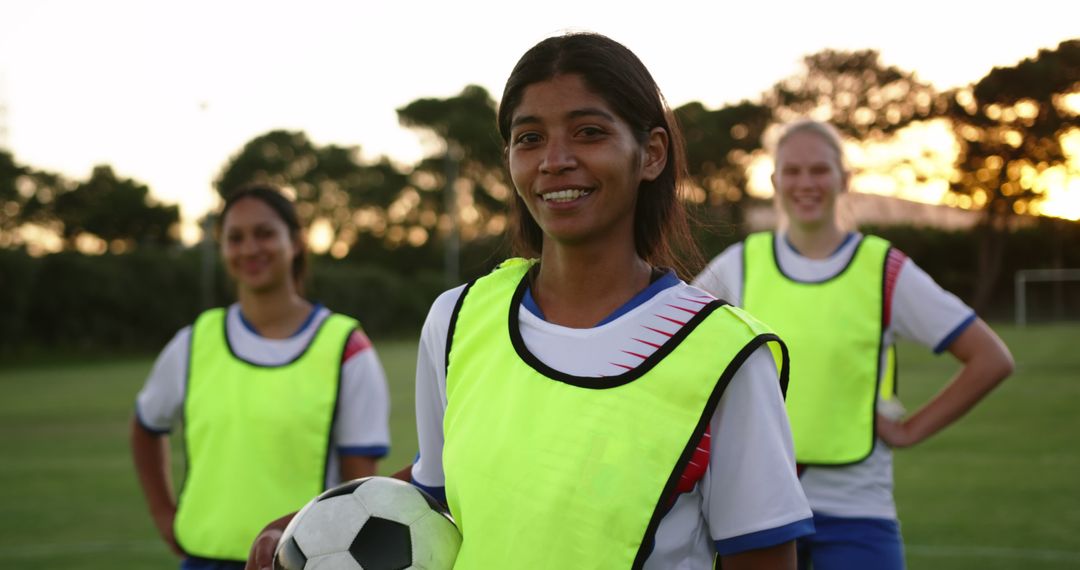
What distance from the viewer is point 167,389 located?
3.67 meters


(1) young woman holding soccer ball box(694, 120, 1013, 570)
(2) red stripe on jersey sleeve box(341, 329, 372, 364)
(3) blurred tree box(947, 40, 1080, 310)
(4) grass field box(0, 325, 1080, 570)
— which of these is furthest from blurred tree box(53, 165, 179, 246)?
(1) young woman holding soccer ball box(694, 120, 1013, 570)

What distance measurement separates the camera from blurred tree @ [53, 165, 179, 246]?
162ft

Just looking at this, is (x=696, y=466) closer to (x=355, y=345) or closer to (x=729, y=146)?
(x=355, y=345)

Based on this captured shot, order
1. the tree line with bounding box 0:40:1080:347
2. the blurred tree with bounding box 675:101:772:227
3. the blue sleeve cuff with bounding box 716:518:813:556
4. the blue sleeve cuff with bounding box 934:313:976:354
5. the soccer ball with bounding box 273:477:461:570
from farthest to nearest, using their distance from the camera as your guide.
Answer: the blurred tree with bounding box 675:101:772:227 < the tree line with bounding box 0:40:1080:347 < the blue sleeve cuff with bounding box 934:313:976:354 < the soccer ball with bounding box 273:477:461:570 < the blue sleeve cuff with bounding box 716:518:813:556

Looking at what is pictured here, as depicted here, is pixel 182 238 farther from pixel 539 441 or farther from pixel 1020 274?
pixel 539 441

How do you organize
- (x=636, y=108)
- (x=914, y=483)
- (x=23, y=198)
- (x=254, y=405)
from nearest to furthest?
1. (x=636, y=108)
2. (x=254, y=405)
3. (x=914, y=483)
4. (x=23, y=198)

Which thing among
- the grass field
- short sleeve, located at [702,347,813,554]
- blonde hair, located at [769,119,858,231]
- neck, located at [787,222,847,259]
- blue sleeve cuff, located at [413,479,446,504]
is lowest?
the grass field

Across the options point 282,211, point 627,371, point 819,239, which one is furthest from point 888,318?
point 282,211

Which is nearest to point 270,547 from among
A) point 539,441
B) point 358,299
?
point 539,441

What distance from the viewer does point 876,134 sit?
4516cm

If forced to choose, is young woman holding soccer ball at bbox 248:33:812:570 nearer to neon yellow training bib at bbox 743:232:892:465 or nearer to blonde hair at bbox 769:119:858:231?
neon yellow training bib at bbox 743:232:892:465

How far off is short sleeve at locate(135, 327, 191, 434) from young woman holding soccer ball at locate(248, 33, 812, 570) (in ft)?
5.19

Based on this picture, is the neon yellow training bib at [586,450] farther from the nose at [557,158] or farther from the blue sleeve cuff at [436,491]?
the nose at [557,158]

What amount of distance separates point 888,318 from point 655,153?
71.5 inches
